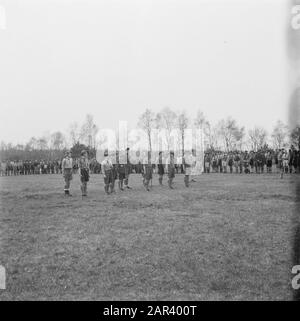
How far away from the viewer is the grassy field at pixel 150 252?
575cm

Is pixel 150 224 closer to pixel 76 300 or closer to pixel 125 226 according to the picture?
pixel 125 226

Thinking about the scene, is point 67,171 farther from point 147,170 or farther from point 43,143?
point 43,143

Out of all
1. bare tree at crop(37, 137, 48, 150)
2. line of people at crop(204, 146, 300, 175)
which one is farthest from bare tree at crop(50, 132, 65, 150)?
line of people at crop(204, 146, 300, 175)

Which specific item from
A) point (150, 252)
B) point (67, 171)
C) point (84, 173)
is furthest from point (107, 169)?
point (150, 252)

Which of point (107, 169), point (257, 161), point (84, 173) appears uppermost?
point (257, 161)

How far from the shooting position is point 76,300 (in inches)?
215

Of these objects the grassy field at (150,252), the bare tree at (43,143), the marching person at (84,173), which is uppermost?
the bare tree at (43,143)

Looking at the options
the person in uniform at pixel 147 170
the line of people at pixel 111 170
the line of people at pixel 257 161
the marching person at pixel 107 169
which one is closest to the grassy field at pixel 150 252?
the line of people at pixel 111 170

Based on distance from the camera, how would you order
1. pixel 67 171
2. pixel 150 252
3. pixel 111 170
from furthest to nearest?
pixel 111 170
pixel 67 171
pixel 150 252

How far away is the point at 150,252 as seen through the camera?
7.14 metres

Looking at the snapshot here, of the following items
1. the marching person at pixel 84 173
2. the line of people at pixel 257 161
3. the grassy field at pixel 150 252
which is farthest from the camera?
the line of people at pixel 257 161

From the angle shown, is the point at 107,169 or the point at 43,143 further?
the point at 43,143

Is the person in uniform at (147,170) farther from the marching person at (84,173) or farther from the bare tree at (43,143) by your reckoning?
the bare tree at (43,143)
